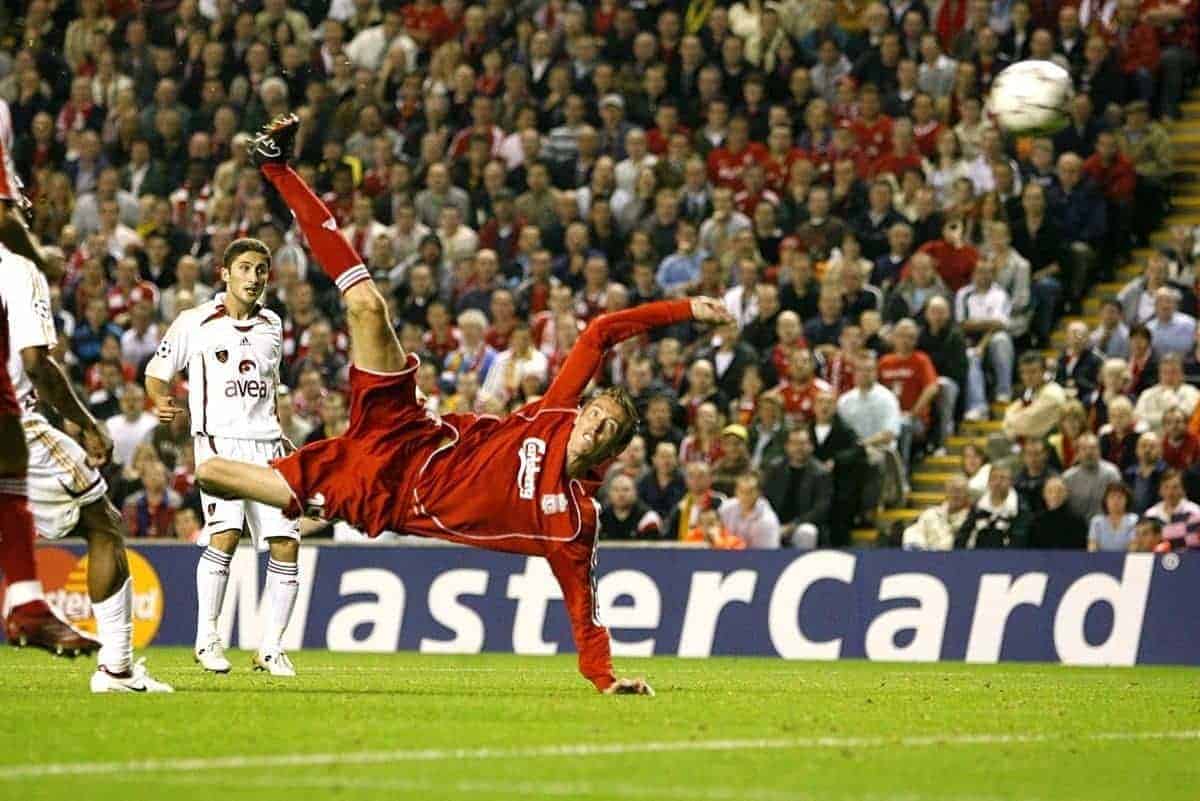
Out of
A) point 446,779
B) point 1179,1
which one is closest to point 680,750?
point 446,779

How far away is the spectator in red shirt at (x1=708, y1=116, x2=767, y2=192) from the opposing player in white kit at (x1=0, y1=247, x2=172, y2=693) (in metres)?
14.5

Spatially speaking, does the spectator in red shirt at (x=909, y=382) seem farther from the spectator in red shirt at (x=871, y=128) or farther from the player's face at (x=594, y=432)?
the player's face at (x=594, y=432)

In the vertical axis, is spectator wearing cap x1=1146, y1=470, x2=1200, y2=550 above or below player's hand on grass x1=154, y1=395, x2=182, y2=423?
below

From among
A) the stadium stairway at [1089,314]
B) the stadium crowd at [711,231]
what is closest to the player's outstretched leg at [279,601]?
the stadium crowd at [711,231]

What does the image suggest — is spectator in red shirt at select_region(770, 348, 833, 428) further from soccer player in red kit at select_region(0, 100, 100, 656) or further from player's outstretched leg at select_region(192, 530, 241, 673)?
soccer player in red kit at select_region(0, 100, 100, 656)

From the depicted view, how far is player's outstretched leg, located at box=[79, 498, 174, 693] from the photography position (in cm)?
1120

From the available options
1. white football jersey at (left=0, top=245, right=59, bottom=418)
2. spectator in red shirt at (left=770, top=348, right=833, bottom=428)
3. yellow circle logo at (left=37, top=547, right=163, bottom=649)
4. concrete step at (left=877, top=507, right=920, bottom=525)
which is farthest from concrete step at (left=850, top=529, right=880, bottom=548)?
white football jersey at (left=0, top=245, right=59, bottom=418)

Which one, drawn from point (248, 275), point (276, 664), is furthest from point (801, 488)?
point (248, 275)

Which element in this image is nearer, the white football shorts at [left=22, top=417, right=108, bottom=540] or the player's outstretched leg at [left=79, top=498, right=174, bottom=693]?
the white football shorts at [left=22, top=417, right=108, bottom=540]

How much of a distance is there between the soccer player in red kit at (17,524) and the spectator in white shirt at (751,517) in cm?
1163

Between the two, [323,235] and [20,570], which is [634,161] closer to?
[323,235]

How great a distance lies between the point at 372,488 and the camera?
1147 cm

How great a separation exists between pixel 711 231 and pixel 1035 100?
646cm

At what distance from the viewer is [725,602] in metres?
20.0
